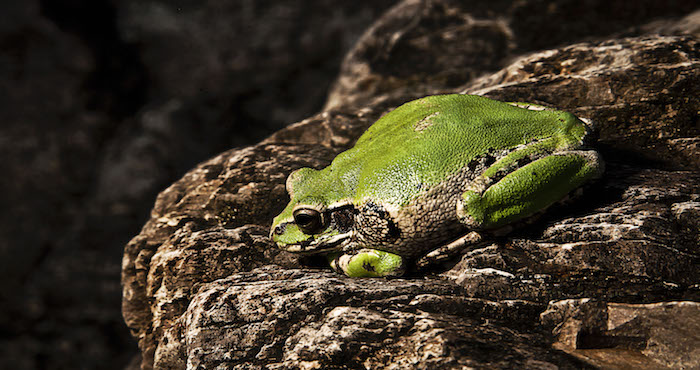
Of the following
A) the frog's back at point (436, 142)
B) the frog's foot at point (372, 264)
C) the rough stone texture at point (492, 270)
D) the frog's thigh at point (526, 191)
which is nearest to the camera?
the rough stone texture at point (492, 270)

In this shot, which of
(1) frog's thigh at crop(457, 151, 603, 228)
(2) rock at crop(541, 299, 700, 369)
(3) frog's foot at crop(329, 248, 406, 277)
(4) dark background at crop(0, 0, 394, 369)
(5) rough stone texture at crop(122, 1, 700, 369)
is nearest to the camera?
(2) rock at crop(541, 299, 700, 369)

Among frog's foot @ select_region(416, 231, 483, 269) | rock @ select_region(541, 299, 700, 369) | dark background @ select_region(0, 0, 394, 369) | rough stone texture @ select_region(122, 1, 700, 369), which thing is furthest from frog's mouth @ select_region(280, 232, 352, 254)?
dark background @ select_region(0, 0, 394, 369)

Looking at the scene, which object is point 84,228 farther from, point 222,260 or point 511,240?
point 511,240

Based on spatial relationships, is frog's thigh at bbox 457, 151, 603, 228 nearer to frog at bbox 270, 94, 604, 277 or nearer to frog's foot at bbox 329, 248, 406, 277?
frog at bbox 270, 94, 604, 277

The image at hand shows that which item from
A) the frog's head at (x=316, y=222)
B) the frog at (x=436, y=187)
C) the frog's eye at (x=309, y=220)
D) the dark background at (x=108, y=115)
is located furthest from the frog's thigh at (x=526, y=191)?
the dark background at (x=108, y=115)

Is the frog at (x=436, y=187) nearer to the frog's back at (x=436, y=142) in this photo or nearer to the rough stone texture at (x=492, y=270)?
the frog's back at (x=436, y=142)

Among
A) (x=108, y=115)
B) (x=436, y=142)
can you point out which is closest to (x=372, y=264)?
(x=436, y=142)
